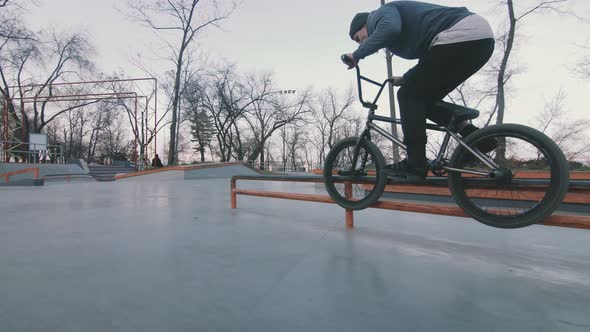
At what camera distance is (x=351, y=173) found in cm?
283

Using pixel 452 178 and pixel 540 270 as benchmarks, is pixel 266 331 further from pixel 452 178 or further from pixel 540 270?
pixel 540 270

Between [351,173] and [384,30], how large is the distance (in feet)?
4.17

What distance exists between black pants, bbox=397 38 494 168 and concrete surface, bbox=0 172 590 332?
0.86m

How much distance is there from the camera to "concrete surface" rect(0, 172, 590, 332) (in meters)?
1.32

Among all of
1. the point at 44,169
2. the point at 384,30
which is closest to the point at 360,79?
the point at 384,30

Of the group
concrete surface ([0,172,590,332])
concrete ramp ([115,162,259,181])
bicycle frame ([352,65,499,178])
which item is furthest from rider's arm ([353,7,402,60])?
concrete ramp ([115,162,259,181])

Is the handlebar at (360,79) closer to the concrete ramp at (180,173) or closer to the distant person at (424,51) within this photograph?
the distant person at (424,51)

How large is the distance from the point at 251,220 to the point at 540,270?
9.21 ft

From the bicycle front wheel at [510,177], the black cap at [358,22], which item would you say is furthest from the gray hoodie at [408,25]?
the bicycle front wheel at [510,177]

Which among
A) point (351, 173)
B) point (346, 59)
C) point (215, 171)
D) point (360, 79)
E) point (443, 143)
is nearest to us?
point (443, 143)

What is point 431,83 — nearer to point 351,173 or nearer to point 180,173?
point 351,173

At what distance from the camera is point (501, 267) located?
2.06m

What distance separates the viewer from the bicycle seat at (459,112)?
205 centimetres

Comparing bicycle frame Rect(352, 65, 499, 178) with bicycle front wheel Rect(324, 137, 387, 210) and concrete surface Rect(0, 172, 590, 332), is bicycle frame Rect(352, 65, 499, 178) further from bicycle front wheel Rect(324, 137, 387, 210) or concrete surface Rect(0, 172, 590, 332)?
concrete surface Rect(0, 172, 590, 332)
